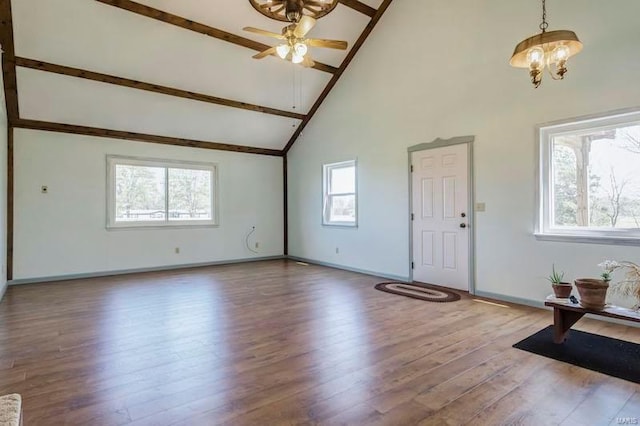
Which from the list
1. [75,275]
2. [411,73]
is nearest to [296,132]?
[411,73]

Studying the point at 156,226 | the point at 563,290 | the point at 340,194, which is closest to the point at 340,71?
the point at 340,194

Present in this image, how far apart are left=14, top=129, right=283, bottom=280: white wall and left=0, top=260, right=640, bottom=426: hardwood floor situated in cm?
146

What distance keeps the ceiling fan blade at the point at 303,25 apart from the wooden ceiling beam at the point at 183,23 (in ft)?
6.98

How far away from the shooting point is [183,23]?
478 cm

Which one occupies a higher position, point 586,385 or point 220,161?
point 220,161

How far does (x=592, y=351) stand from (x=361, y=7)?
207 inches

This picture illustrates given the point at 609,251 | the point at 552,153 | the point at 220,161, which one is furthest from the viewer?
the point at 220,161

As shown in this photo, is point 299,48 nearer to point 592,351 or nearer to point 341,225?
point 592,351

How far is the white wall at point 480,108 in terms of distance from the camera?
3721mm

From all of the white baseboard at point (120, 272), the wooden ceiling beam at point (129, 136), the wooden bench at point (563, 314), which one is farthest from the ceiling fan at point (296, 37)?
the white baseboard at point (120, 272)

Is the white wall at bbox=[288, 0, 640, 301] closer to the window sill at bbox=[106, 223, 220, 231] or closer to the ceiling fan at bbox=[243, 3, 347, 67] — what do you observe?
the ceiling fan at bbox=[243, 3, 347, 67]

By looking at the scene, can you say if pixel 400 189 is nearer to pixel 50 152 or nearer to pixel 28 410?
pixel 28 410

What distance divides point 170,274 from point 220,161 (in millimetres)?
2539

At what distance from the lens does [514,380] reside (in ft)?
7.89
